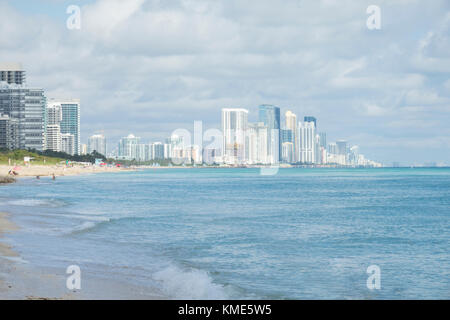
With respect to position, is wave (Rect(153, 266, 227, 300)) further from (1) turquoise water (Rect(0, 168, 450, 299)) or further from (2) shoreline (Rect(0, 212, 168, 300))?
(2) shoreline (Rect(0, 212, 168, 300))

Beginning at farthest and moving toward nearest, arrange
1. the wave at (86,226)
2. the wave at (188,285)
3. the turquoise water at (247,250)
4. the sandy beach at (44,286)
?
the wave at (86,226)
the turquoise water at (247,250)
the wave at (188,285)
the sandy beach at (44,286)

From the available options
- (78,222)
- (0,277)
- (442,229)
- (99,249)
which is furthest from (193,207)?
(0,277)

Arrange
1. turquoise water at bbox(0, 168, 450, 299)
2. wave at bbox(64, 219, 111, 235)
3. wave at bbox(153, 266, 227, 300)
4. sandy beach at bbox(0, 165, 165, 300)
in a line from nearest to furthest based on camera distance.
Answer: sandy beach at bbox(0, 165, 165, 300), wave at bbox(153, 266, 227, 300), turquoise water at bbox(0, 168, 450, 299), wave at bbox(64, 219, 111, 235)

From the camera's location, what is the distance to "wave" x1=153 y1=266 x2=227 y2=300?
18.0 metres

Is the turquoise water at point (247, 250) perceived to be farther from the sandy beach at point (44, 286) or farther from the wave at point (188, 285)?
the sandy beach at point (44, 286)

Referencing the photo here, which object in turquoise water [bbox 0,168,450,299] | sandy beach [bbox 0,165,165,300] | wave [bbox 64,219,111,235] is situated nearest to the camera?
sandy beach [bbox 0,165,165,300]

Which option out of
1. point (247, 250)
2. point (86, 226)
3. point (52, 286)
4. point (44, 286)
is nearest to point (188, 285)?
point (52, 286)

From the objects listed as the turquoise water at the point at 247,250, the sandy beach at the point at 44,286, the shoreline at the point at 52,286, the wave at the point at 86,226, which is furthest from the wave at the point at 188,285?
the wave at the point at 86,226

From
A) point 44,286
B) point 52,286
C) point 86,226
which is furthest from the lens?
point 86,226

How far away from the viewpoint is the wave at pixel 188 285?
59.0 ft

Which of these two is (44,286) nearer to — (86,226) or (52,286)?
(52,286)

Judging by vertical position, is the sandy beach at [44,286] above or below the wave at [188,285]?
above

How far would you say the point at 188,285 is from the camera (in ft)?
64.3

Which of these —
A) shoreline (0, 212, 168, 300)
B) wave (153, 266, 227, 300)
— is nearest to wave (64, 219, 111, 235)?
shoreline (0, 212, 168, 300)
